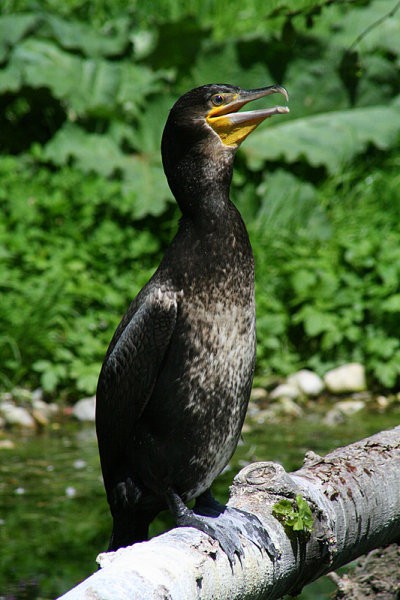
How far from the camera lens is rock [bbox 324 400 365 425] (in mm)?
5993

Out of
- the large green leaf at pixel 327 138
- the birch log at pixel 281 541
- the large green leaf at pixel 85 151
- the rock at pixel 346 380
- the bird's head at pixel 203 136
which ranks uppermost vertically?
the large green leaf at pixel 85 151

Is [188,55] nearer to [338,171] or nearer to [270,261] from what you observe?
[338,171]

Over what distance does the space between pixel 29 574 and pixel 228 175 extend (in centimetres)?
193

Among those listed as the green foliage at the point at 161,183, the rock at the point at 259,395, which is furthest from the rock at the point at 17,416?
the rock at the point at 259,395

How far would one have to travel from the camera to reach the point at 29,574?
162 inches

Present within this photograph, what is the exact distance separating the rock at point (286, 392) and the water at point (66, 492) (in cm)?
15

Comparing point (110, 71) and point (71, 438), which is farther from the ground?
point (110, 71)

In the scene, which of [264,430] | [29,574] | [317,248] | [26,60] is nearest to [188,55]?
[26,60]

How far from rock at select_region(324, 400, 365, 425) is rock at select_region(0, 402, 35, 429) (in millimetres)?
1669

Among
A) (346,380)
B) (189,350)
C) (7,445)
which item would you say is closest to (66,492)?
(7,445)

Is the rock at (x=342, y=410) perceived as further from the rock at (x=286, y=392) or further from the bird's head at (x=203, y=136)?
the bird's head at (x=203, y=136)

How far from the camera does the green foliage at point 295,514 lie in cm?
270

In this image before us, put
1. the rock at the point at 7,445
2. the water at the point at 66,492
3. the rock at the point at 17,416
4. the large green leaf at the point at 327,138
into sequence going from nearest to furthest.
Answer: the water at the point at 66,492, the rock at the point at 7,445, the rock at the point at 17,416, the large green leaf at the point at 327,138

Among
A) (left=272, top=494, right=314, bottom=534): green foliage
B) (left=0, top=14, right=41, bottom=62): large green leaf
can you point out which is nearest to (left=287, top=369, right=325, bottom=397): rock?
(left=0, top=14, right=41, bottom=62): large green leaf
